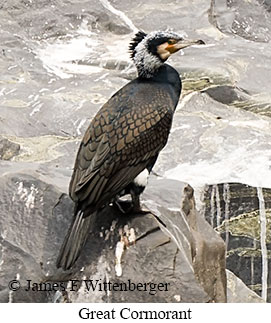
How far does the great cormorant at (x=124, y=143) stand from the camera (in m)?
3.01

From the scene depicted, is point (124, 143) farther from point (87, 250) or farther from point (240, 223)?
point (240, 223)

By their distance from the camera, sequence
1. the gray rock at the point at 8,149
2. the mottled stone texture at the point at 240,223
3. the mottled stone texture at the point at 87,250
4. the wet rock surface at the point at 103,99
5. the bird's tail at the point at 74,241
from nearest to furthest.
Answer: the bird's tail at the point at 74,241, the mottled stone texture at the point at 87,250, the wet rock surface at the point at 103,99, the mottled stone texture at the point at 240,223, the gray rock at the point at 8,149

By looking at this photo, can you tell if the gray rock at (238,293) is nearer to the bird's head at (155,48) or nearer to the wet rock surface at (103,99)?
the wet rock surface at (103,99)

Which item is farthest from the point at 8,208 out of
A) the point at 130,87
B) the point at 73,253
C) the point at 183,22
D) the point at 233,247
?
the point at 183,22

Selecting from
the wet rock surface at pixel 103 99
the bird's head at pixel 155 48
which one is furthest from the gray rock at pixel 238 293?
the bird's head at pixel 155 48

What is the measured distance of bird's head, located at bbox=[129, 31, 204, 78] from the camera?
10.6ft

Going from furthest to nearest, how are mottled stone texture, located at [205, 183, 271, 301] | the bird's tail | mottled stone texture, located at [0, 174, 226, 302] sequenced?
1. mottled stone texture, located at [205, 183, 271, 301]
2. mottled stone texture, located at [0, 174, 226, 302]
3. the bird's tail

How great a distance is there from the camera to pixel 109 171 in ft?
9.90

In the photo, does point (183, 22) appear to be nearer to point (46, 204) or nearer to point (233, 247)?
point (233, 247)

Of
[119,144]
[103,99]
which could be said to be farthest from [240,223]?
[119,144]

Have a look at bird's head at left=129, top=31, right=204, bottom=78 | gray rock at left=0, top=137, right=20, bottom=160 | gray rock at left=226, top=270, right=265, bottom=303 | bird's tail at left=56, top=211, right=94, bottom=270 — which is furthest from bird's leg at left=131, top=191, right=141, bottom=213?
gray rock at left=0, top=137, right=20, bottom=160

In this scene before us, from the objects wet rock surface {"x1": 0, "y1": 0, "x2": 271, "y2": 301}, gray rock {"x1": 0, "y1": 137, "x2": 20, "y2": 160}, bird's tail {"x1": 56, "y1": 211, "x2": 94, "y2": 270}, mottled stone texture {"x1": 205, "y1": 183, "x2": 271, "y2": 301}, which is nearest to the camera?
bird's tail {"x1": 56, "y1": 211, "x2": 94, "y2": 270}

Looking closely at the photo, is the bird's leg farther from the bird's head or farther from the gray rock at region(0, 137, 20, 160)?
the gray rock at region(0, 137, 20, 160)

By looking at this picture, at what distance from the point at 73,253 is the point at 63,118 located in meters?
3.27
